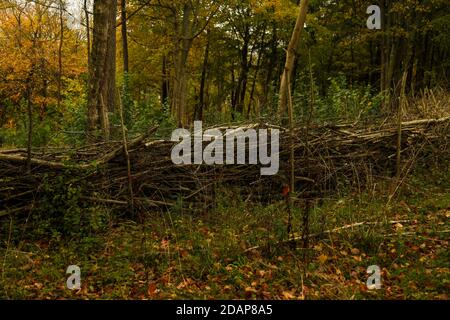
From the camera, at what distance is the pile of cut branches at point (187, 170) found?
18.4ft

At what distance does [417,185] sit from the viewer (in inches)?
282

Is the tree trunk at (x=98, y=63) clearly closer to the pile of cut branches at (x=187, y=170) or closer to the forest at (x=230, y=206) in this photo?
the forest at (x=230, y=206)

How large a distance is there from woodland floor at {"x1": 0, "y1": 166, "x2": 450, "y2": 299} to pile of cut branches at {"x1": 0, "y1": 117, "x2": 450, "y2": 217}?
33 cm

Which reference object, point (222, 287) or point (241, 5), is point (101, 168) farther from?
point (241, 5)

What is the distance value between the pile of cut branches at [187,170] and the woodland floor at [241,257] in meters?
0.33

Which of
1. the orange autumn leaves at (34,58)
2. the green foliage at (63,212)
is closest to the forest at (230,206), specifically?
the green foliage at (63,212)

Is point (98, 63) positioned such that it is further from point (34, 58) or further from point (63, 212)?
point (34, 58)

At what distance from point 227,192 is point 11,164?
285 centimetres

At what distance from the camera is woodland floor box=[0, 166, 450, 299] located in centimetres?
427

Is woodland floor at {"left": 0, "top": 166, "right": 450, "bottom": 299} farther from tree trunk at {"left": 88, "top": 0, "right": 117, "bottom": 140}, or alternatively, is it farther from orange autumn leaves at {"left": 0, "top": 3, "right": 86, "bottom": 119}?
orange autumn leaves at {"left": 0, "top": 3, "right": 86, "bottom": 119}

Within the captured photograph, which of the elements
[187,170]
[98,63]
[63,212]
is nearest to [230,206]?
[187,170]

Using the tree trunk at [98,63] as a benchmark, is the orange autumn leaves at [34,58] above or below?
above

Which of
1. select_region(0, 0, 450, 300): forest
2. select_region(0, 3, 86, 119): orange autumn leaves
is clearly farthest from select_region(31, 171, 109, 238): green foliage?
select_region(0, 3, 86, 119): orange autumn leaves

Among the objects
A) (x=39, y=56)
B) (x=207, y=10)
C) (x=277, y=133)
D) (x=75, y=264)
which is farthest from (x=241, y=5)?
(x=75, y=264)
